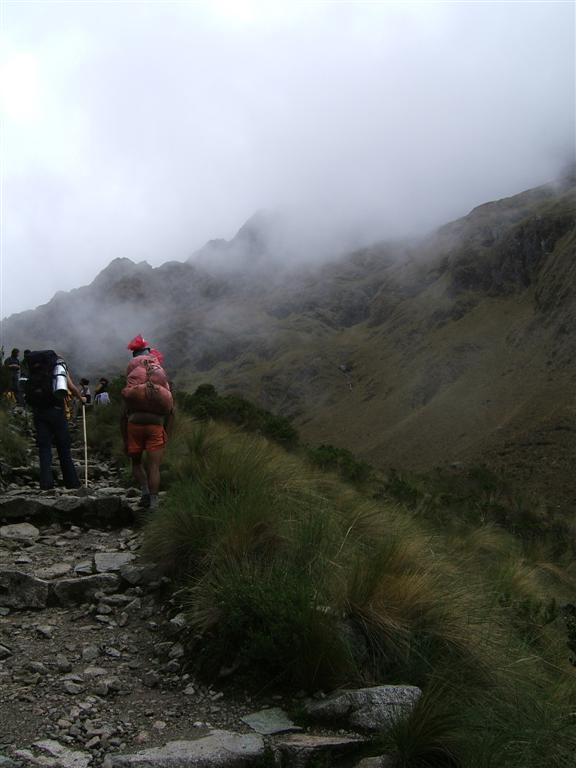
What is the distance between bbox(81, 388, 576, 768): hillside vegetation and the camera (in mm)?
3205

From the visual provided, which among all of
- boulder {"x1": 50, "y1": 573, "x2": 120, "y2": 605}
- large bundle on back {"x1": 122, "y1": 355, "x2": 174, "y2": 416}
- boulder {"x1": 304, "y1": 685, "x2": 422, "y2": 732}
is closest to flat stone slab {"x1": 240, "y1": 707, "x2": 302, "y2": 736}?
boulder {"x1": 304, "y1": 685, "x2": 422, "y2": 732}

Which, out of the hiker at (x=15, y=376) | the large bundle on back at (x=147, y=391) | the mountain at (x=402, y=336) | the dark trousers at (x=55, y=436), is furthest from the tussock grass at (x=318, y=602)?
the mountain at (x=402, y=336)

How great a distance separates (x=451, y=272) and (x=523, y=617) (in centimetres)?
11083

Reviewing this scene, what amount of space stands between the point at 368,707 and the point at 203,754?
86 centimetres

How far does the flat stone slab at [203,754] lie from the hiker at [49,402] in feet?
19.0

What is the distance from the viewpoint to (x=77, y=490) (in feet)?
26.8

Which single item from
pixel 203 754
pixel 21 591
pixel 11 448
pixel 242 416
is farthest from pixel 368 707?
pixel 242 416

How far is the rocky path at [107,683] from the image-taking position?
3.24 metres

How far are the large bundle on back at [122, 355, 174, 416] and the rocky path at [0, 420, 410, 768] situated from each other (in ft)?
5.43

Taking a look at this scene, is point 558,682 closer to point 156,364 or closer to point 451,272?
point 156,364

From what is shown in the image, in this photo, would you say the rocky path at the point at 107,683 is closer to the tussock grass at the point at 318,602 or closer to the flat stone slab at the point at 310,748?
the flat stone slab at the point at 310,748

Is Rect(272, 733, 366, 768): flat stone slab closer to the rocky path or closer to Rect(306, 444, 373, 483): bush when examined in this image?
the rocky path

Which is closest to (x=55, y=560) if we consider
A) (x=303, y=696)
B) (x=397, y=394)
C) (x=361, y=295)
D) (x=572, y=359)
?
A: (x=303, y=696)

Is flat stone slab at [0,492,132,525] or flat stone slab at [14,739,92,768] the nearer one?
flat stone slab at [14,739,92,768]
